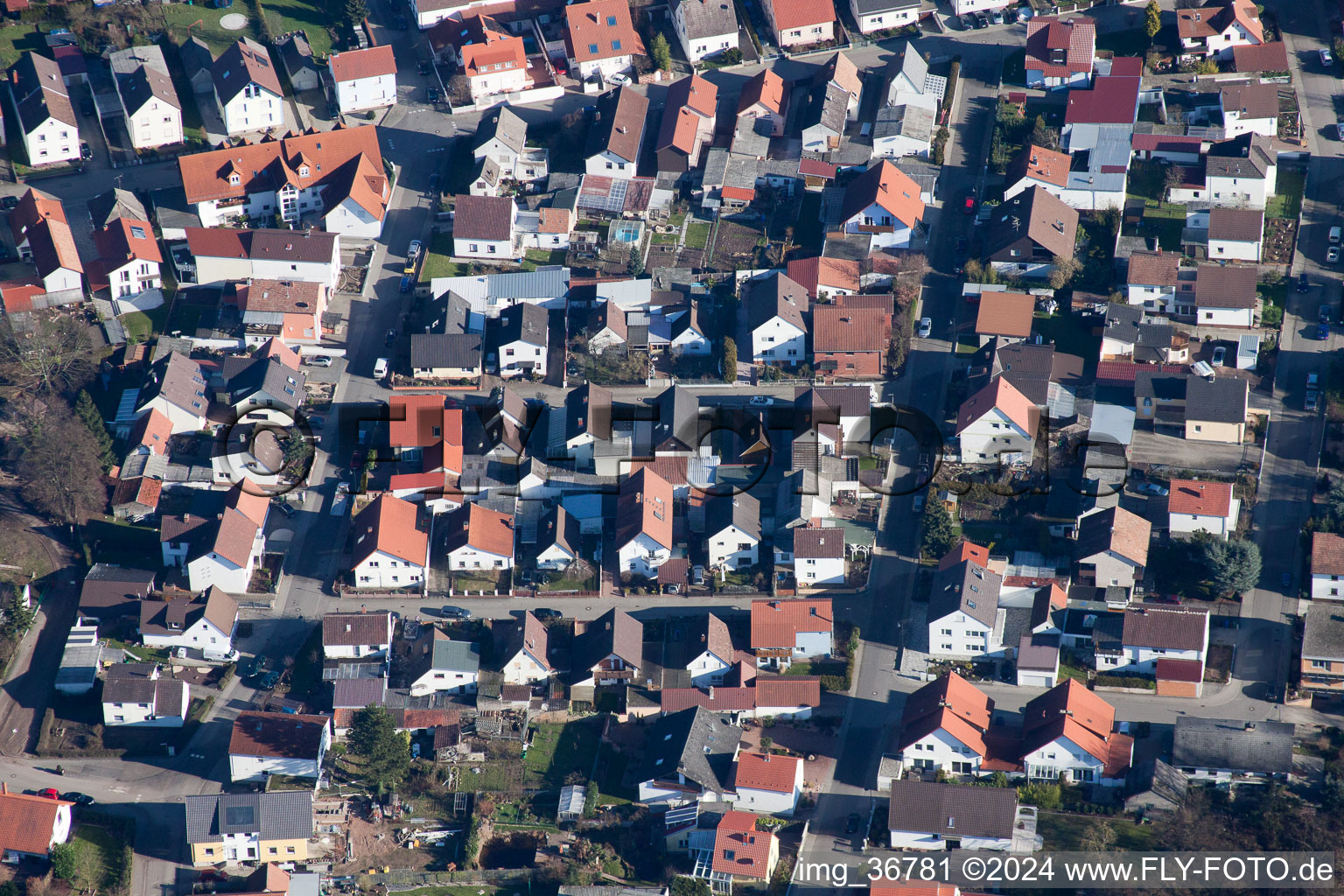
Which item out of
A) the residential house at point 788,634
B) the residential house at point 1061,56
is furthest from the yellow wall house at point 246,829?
the residential house at point 1061,56

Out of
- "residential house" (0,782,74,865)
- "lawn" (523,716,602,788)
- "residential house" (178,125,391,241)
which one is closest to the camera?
"residential house" (0,782,74,865)

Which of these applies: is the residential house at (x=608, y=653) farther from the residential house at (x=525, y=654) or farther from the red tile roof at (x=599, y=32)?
the red tile roof at (x=599, y=32)

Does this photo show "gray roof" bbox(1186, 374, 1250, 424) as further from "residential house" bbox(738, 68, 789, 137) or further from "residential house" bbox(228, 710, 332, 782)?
"residential house" bbox(228, 710, 332, 782)

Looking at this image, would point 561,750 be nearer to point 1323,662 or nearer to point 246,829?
point 246,829

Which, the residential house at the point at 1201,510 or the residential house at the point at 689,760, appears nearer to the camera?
the residential house at the point at 689,760

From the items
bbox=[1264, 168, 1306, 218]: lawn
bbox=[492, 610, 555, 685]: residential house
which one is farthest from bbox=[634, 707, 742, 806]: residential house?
bbox=[1264, 168, 1306, 218]: lawn

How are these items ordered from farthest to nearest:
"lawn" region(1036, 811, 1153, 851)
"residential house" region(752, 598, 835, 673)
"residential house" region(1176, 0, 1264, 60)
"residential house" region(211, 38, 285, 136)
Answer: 1. "residential house" region(211, 38, 285, 136)
2. "residential house" region(1176, 0, 1264, 60)
3. "residential house" region(752, 598, 835, 673)
4. "lawn" region(1036, 811, 1153, 851)

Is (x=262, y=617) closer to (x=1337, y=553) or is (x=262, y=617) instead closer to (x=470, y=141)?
(x=470, y=141)

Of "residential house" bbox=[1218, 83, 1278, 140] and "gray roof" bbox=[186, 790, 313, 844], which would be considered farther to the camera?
"residential house" bbox=[1218, 83, 1278, 140]
